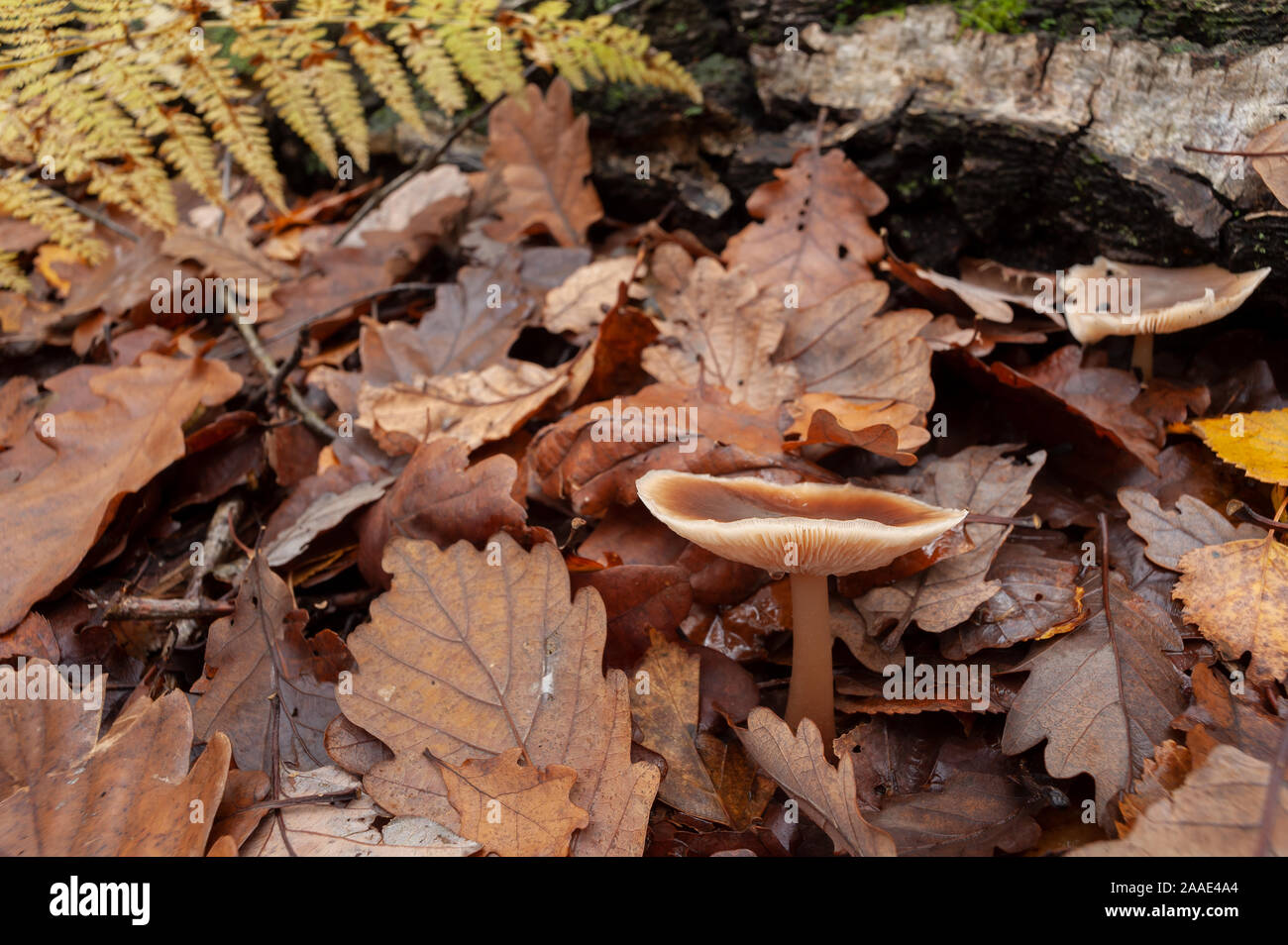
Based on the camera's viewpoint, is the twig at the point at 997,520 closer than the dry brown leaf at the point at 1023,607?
No

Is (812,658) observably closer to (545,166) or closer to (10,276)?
(545,166)

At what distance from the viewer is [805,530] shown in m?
1.55

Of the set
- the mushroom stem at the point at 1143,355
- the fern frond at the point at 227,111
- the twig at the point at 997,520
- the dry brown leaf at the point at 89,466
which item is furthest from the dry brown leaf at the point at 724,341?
the fern frond at the point at 227,111

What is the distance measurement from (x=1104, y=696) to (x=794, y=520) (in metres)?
0.78

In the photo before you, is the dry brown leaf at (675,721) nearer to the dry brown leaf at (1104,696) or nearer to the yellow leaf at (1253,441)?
the dry brown leaf at (1104,696)

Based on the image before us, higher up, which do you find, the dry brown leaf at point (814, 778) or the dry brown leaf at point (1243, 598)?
the dry brown leaf at point (1243, 598)

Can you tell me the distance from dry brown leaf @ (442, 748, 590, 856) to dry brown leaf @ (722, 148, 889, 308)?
162 centimetres

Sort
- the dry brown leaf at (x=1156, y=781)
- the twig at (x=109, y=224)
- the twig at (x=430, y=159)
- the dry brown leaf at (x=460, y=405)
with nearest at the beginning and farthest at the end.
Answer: the dry brown leaf at (x=1156, y=781) < the dry brown leaf at (x=460, y=405) < the twig at (x=430, y=159) < the twig at (x=109, y=224)

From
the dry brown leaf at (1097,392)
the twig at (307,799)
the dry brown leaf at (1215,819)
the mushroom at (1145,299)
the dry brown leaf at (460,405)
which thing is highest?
the mushroom at (1145,299)

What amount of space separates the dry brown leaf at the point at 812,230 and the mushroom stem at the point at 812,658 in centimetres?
110

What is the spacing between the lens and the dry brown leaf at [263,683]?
1.82 metres

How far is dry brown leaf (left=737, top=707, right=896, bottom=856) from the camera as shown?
148 centimetres

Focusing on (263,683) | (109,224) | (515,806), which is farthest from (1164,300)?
(109,224)

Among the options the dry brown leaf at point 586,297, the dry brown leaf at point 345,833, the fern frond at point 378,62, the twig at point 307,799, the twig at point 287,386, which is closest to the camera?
the dry brown leaf at point 345,833
